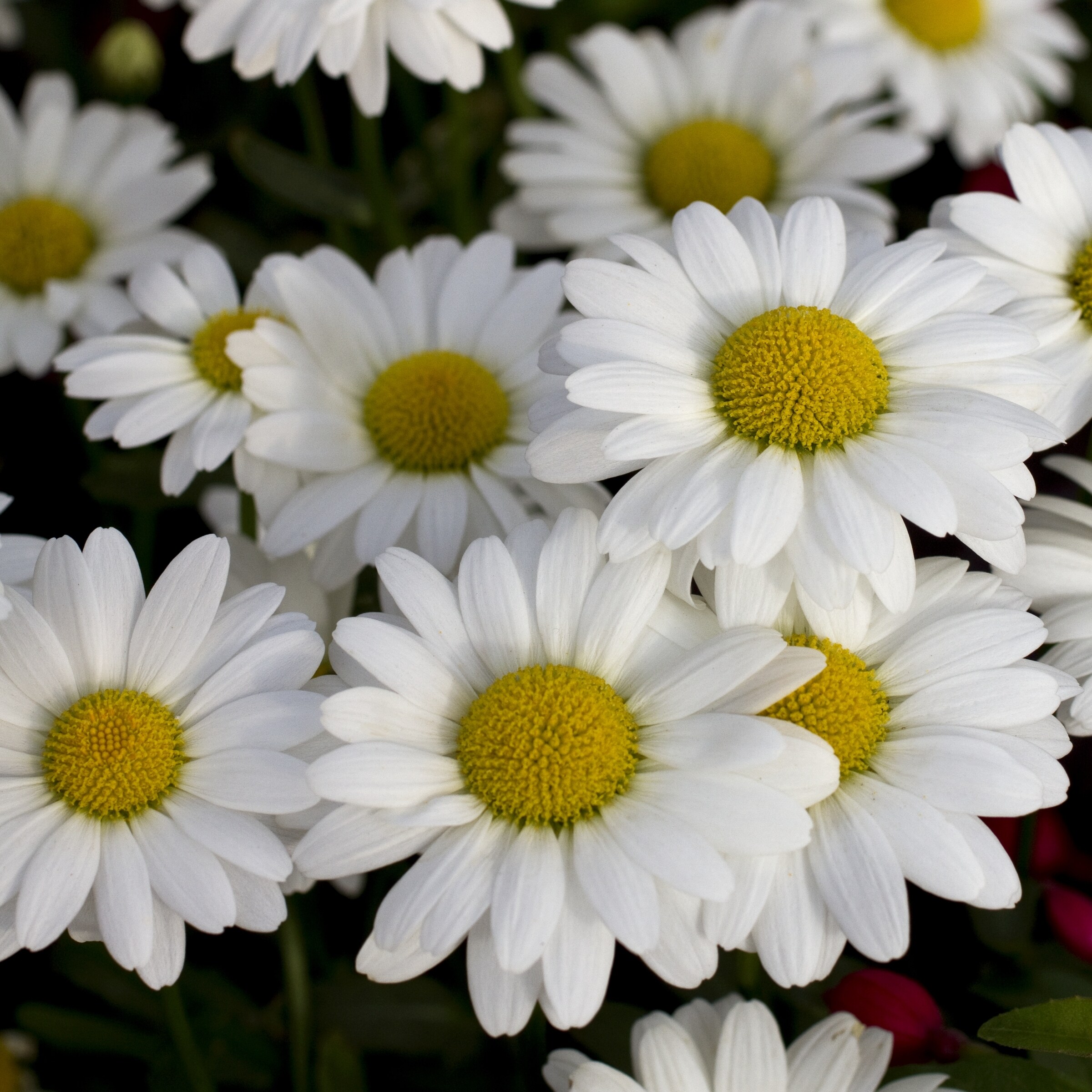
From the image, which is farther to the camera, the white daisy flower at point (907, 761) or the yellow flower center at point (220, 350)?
the yellow flower center at point (220, 350)

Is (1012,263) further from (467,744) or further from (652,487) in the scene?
(467,744)

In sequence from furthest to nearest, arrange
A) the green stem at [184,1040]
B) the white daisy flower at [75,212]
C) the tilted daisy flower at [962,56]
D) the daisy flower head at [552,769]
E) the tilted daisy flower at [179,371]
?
the tilted daisy flower at [962,56] < the white daisy flower at [75,212] < the tilted daisy flower at [179,371] < the green stem at [184,1040] < the daisy flower head at [552,769]

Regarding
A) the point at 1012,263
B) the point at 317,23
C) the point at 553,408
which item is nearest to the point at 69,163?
the point at 317,23

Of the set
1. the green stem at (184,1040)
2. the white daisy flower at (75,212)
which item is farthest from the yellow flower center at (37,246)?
the green stem at (184,1040)

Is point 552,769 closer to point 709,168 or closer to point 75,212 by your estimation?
point 709,168

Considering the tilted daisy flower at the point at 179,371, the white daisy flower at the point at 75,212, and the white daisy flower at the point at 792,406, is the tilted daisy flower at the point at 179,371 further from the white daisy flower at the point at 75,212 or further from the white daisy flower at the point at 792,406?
the white daisy flower at the point at 792,406

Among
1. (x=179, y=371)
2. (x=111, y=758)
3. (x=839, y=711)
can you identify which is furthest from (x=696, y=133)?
(x=111, y=758)

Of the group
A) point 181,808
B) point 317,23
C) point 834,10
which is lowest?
point 181,808

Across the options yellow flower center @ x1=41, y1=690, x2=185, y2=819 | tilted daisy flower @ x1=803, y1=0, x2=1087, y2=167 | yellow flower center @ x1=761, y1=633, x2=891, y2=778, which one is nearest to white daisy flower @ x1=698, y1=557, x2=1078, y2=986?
yellow flower center @ x1=761, y1=633, x2=891, y2=778
